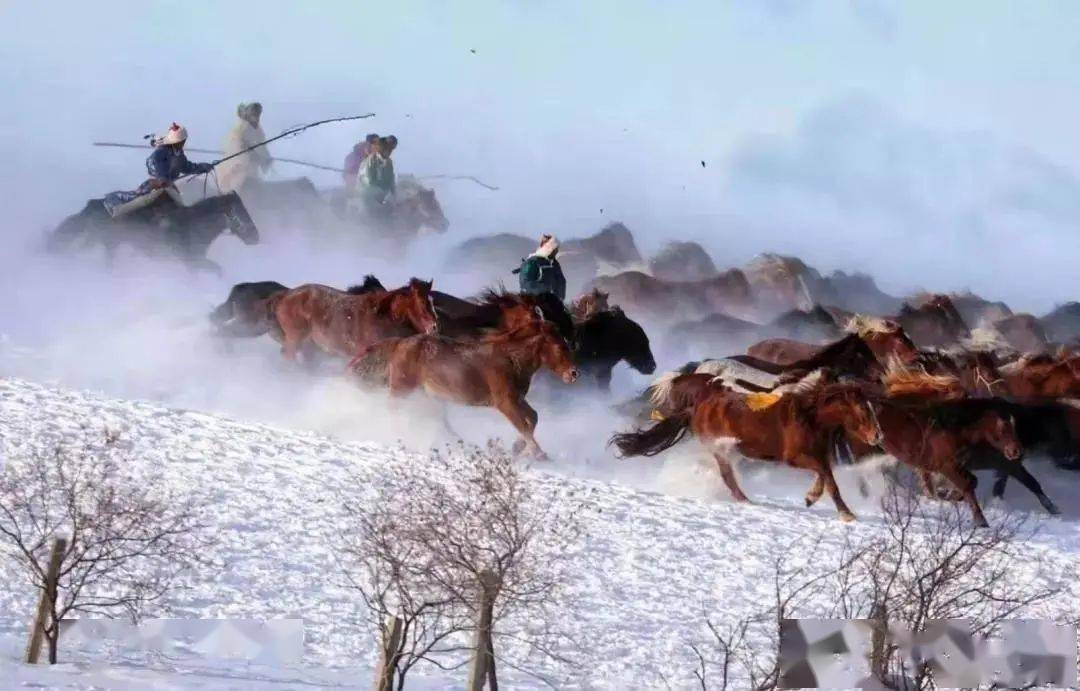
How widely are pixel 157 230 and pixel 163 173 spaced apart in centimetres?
112

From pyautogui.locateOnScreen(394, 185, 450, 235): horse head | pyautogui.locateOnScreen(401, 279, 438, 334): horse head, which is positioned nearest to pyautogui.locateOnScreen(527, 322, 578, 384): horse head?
pyautogui.locateOnScreen(401, 279, 438, 334): horse head

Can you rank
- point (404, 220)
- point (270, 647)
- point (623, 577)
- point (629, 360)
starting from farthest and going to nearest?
point (404, 220), point (629, 360), point (623, 577), point (270, 647)

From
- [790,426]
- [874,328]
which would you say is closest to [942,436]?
[790,426]

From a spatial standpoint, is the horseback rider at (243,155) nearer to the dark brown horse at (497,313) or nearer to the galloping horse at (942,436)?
the dark brown horse at (497,313)

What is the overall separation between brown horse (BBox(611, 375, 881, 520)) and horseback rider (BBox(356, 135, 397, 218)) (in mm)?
A: 13897

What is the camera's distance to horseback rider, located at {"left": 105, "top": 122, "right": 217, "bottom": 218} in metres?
22.7

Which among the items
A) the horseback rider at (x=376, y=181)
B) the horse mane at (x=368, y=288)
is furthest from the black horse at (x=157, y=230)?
the horseback rider at (x=376, y=181)

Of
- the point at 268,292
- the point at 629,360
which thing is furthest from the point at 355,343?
the point at 629,360

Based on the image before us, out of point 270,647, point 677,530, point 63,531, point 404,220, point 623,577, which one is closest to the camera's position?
point 270,647

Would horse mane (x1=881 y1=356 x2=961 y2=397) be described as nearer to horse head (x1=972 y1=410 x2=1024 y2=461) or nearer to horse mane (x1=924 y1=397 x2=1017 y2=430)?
horse mane (x1=924 y1=397 x2=1017 y2=430)

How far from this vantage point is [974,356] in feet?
64.2

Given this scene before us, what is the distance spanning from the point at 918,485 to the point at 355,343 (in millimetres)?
5959

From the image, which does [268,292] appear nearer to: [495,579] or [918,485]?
[918,485]

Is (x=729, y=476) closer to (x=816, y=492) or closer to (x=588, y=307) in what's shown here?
(x=816, y=492)
